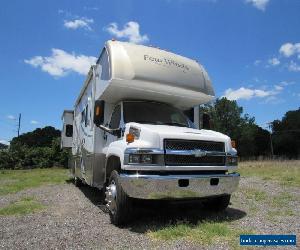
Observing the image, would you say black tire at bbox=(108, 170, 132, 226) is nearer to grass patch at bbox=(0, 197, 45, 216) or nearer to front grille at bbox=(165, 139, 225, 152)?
front grille at bbox=(165, 139, 225, 152)

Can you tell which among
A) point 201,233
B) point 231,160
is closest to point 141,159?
point 201,233

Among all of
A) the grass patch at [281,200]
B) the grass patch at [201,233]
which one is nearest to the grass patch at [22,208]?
the grass patch at [201,233]

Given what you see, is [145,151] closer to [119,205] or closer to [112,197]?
[119,205]

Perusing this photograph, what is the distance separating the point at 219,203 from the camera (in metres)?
8.30

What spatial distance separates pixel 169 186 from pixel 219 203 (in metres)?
1.90

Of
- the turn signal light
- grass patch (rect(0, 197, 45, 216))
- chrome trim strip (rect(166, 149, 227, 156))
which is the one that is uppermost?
the turn signal light

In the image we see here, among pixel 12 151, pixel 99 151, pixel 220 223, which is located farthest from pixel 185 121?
pixel 12 151

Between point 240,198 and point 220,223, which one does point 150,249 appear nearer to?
point 220,223

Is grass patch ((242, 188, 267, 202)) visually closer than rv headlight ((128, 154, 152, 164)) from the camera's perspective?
No

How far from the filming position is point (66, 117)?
16297 millimetres

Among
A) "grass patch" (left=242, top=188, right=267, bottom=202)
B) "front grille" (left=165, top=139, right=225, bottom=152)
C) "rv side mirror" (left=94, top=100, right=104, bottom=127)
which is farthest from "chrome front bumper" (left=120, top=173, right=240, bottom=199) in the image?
"grass patch" (left=242, top=188, right=267, bottom=202)

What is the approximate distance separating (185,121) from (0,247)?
4797mm

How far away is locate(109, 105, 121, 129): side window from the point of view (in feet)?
28.1

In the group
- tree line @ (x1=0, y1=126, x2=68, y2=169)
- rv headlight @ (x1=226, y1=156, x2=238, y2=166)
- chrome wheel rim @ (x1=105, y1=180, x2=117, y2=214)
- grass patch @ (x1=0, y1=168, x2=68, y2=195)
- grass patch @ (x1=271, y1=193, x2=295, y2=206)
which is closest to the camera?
chrome wheel rim @ (x1=105, y1=180, x2=117, y2=214)
